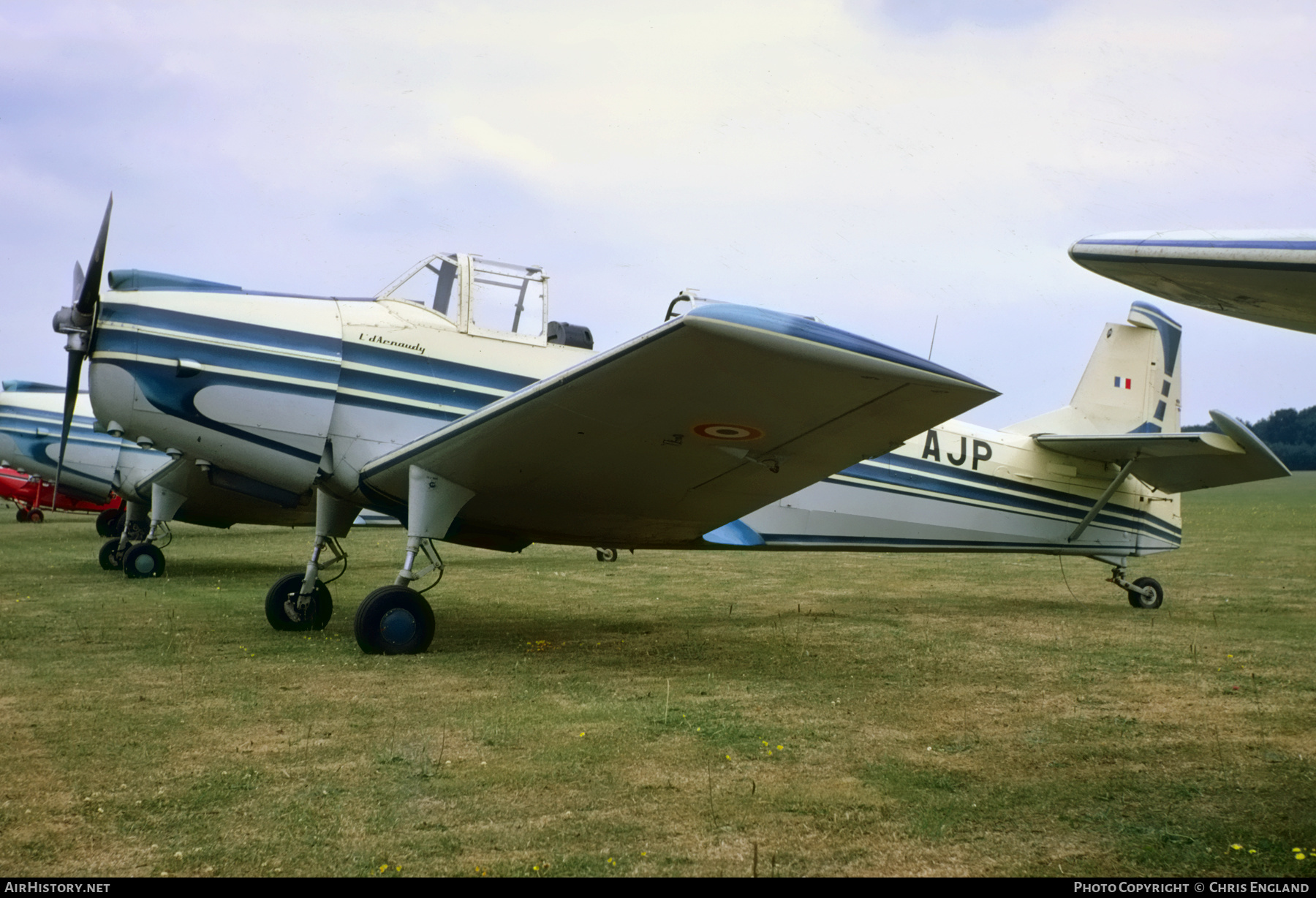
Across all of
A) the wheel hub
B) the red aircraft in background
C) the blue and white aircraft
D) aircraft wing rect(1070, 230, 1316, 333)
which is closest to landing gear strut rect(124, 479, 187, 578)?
the blue and white aircraft

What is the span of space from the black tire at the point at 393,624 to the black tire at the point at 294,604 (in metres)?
1.34

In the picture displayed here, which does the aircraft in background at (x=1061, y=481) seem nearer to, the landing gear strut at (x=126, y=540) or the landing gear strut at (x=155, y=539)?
the landing gear strut at (x=155, y=539)

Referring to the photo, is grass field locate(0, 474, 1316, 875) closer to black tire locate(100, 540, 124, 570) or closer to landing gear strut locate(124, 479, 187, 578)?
landing gear strut locate(124, 479, 187, 578)

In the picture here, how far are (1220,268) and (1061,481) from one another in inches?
300

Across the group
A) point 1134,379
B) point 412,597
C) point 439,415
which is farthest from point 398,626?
point 1134,379

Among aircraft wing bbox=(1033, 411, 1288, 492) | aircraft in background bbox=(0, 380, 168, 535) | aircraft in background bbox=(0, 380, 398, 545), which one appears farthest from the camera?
aircraft in background bbox=(0, 380, 168, 535)

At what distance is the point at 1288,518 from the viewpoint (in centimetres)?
2536

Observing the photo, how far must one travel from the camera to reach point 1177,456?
9.03m

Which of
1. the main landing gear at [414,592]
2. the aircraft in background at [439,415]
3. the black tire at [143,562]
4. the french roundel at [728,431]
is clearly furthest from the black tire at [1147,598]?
the black tire at [143,562]

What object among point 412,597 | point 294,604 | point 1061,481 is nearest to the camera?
point 412,597

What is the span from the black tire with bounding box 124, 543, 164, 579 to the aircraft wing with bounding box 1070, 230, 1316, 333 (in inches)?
452

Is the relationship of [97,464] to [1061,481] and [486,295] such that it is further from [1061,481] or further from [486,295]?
[1061,481]

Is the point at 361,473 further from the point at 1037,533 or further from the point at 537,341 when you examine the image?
the point at 1037,533

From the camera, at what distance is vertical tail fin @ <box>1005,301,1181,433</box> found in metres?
9.86
